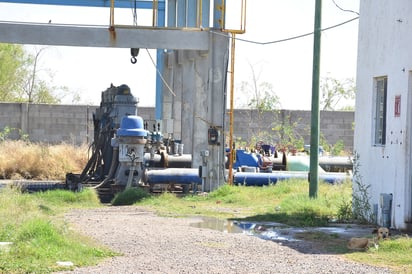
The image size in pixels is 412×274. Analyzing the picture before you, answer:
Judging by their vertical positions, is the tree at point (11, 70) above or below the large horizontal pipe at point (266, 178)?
above

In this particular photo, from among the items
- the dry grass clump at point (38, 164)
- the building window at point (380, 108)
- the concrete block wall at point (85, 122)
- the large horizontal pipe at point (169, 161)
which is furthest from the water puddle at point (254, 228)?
the concrete block wall at point (85, 122)

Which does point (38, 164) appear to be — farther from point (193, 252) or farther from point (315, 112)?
point (193, 252)

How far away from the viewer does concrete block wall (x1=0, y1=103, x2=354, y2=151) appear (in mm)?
37844

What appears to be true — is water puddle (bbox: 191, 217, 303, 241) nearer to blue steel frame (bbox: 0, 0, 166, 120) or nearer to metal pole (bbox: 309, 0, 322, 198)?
metal pole (bbox: 309, 0, 322, 198)

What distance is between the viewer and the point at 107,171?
25562 mm

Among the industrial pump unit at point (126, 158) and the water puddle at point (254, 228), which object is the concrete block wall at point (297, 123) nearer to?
the industrial pump unit at point (126, 158)

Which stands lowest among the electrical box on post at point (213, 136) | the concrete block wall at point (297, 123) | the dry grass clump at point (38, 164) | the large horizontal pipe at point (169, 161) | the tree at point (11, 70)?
the dry grass clump at point (38, 164)

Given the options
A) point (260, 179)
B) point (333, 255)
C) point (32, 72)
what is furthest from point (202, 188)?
point (32, 72)

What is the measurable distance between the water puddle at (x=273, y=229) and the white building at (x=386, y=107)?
0.65m

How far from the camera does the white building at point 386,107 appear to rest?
1549 cm

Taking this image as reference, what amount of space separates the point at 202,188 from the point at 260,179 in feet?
6.00

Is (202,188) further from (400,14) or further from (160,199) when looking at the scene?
(400,14)

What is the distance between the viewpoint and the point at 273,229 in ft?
52.9

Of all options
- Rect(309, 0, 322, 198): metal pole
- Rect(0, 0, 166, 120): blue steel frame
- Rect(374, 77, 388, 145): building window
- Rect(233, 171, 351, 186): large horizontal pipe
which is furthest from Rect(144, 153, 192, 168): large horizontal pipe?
Rect(374, 77, 388, 145): building window
